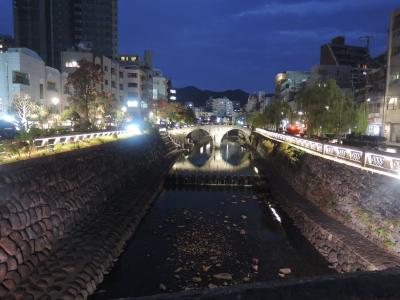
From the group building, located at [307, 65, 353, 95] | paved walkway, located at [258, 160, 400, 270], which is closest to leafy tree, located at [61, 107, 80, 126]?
paved walkway, located at [258, 160, 400, 270]

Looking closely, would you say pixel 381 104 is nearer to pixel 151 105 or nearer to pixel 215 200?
pixel 215 200

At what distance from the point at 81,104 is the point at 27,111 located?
7.02 meters

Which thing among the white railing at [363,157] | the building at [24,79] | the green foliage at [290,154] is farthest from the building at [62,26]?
the white railing at [363,157]

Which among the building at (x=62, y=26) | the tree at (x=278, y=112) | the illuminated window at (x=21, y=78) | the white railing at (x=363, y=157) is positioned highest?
the building at (x=62, y=26)

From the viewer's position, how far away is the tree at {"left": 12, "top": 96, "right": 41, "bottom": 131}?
38.4 metres

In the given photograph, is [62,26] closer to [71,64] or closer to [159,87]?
[159,87]

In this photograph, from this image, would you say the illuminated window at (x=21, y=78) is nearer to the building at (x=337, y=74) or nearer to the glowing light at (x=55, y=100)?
the glowing light at (x=55, y=100)

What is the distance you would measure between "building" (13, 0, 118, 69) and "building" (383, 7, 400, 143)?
93.1 meters

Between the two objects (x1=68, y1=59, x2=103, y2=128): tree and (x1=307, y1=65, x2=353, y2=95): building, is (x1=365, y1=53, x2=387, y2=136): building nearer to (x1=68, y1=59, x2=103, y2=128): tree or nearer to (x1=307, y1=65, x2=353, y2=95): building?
(x1=307, y1=65, x2=353, y2=95): building

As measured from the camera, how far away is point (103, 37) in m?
120

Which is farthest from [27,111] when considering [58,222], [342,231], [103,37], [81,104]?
[103,37]

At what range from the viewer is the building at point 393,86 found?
45.9 m

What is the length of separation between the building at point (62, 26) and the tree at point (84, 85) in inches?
2995

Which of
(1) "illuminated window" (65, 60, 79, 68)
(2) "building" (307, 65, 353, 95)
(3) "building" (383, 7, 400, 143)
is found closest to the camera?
A: (3) "building" (383, 7, 400, 143)
